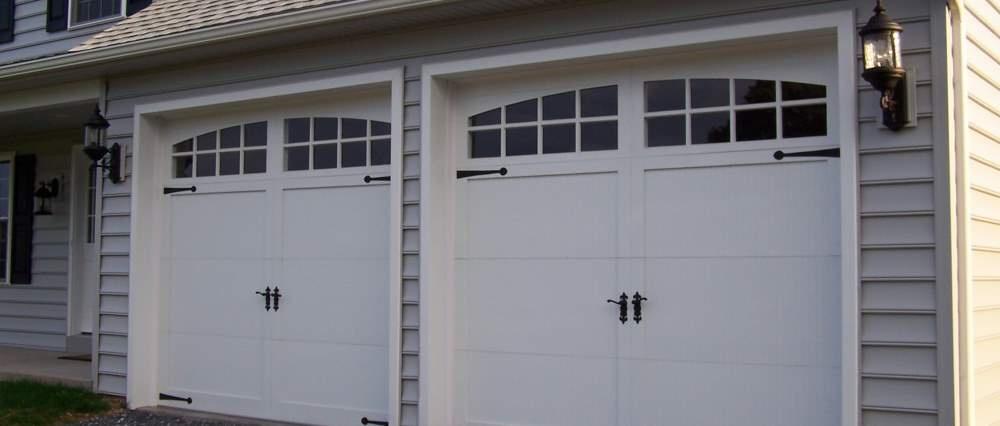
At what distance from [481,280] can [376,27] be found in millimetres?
1855

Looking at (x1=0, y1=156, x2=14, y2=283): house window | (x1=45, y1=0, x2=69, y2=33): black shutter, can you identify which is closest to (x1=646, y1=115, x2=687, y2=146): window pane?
(x1=45, y1=0, x2=69, y2=33): black shutter

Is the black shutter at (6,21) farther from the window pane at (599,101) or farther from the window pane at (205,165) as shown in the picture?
the window pane at (599,101)

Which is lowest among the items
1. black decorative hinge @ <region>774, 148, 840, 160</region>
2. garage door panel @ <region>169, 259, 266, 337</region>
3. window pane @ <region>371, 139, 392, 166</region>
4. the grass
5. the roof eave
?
the grass

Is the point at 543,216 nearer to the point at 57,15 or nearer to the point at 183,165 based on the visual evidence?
the point at 183,165

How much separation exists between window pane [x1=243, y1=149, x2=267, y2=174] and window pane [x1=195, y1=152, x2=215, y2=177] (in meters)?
0.39

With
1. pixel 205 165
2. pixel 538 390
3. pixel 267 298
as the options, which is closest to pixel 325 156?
pixel 267 298

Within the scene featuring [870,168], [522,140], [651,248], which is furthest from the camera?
[522,140]

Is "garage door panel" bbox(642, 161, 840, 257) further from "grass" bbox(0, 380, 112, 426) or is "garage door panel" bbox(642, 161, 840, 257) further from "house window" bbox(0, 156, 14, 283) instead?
"house window" bbox(0, 156, 14, 283)

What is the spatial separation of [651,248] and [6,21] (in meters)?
8.90

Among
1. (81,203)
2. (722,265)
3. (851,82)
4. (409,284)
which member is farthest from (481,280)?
(81,203)

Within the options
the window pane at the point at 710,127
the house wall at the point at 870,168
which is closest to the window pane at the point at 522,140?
the house wall at the point at 870,168

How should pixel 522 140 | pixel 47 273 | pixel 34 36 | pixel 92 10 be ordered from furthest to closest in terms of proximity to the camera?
pixel 34 36 < pixel 47 273 < pixel 92 10 < pixel 522 140

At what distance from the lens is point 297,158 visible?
7137mm

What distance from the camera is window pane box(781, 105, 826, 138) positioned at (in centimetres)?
505
